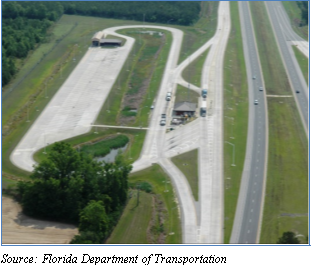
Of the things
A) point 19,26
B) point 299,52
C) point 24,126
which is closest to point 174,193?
point 24,126

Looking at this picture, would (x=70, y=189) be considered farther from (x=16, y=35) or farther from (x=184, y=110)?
(x=16, y=35)

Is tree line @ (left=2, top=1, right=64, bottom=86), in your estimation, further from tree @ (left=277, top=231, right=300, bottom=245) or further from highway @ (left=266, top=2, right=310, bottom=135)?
tree @ (left=277, top=231, right=300, bottom=245)

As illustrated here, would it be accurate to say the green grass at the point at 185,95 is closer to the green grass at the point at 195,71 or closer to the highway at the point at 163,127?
the highway at the point at 163,127

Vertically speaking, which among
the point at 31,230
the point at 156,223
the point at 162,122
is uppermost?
the point at 156,223

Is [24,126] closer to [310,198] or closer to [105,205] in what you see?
[105,205]

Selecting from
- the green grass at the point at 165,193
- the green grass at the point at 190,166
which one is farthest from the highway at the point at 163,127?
the green grass at the point at 165,193

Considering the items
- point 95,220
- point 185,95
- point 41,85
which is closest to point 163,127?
point 185,95
